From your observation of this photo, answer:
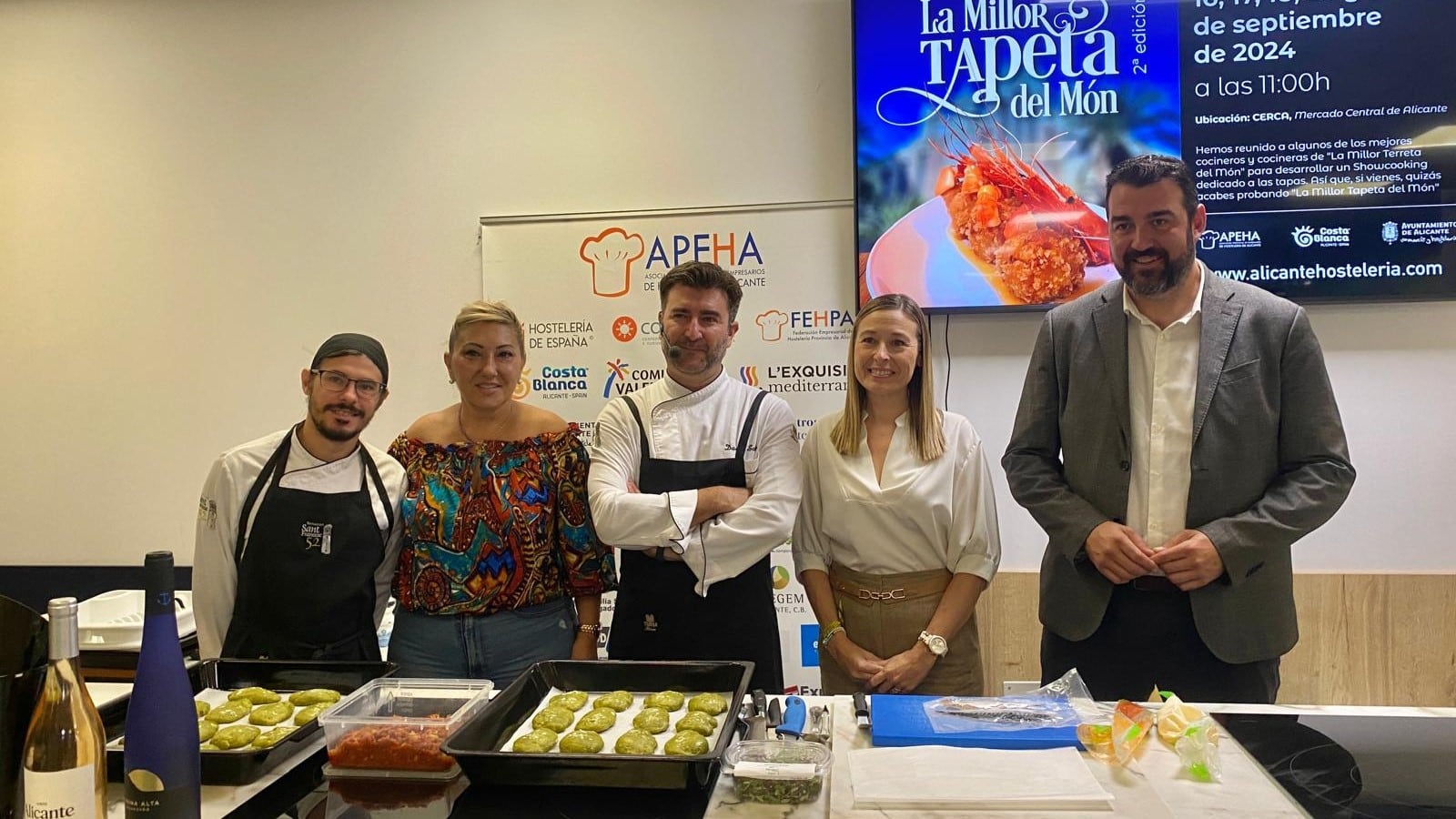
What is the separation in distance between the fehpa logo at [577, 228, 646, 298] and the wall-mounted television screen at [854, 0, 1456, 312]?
82 cm

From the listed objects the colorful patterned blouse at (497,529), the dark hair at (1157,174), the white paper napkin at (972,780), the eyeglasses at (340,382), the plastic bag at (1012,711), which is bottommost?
the white paper napkin at (972,780)

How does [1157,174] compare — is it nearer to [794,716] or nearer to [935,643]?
[935,643]

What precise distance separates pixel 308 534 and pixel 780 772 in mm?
1285

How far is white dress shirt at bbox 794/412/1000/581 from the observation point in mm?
2109

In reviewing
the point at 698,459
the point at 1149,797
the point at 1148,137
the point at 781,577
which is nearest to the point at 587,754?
the point at 1149,797

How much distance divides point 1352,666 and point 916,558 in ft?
5.92

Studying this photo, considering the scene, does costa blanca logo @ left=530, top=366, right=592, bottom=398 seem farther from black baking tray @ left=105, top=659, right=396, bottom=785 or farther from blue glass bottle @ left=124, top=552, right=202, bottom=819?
blue glass bottle @ left=124, top=552, right=202, bottom=819

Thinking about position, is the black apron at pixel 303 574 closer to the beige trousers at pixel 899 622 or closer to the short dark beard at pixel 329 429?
the short dark beard at pixel 329 429

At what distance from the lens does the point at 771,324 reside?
125 inches

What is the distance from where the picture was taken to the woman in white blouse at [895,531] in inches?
82.5

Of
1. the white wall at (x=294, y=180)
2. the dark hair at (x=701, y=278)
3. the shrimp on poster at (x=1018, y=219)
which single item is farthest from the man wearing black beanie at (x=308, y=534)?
the shrimp on poster at (x=1018, y=219)

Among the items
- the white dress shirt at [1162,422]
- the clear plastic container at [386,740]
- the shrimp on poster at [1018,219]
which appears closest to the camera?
the clear plastic container at [386,740]

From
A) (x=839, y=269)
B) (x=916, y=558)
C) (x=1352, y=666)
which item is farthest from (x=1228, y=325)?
(x=1352, y=666)

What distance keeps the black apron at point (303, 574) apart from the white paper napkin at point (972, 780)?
1.22m
